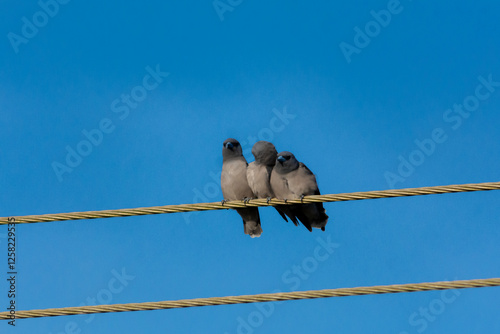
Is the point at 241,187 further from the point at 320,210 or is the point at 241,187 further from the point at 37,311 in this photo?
the point at 37,311

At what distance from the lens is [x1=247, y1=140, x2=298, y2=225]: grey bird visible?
11.6 meters

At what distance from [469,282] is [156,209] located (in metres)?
2.86

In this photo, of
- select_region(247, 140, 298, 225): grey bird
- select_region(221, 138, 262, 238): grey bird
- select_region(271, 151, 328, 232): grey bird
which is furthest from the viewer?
select_region(221, 138, 262, 238): grey bird

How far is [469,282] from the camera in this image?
7.31 m

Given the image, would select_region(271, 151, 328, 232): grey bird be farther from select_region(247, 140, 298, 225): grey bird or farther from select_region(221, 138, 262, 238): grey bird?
select_region(221, 138, 262, 238): grey bird

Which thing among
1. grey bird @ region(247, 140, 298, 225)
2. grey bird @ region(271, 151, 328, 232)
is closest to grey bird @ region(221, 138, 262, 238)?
grey bird @ region(247, 140, 298, 225)

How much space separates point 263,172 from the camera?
11.7m

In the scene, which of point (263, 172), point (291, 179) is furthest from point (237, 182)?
point (291, 179)

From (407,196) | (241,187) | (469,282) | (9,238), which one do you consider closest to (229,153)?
(241,187)

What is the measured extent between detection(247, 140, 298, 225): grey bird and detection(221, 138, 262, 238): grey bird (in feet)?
0.46

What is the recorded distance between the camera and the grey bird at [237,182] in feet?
38.9

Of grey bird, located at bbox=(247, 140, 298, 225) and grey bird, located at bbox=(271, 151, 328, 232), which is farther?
grey bird, located at bbox=(247, 140, 298, 225)

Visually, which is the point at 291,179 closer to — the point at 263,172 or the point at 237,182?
the point at 263,172

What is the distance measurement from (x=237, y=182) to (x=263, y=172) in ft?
1.36
